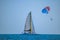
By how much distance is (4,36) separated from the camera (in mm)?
1667

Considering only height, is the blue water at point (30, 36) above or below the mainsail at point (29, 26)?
below

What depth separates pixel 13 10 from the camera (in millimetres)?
1703

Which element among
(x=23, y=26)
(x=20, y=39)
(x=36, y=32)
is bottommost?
(x=20, y=39)

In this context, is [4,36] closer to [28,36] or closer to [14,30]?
[14,30]

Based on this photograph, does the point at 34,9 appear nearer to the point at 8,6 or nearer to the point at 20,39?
the point at 8,6

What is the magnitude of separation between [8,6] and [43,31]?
0.74m

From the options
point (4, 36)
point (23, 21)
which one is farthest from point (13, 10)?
point (4, 36)

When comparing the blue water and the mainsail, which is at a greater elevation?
the mainsail

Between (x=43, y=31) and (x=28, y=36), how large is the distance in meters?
0.27

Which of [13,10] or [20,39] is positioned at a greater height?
[13,10]

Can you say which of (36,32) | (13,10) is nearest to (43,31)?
(36,32)

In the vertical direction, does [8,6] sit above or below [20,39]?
above

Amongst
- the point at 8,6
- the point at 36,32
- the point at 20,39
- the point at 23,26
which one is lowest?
the point at 20,39

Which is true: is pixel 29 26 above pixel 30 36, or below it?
above
